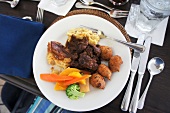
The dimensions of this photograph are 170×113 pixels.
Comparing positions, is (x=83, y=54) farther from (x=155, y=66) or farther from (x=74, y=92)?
(x=155, y=66)

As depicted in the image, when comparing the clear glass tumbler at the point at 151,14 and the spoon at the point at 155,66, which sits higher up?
the clear glass tumbler at the point at 151,14

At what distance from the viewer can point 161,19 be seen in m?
0.81

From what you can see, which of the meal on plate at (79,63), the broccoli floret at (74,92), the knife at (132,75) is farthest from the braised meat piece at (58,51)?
the knife at (132,75)

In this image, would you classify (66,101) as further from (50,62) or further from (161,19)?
(161,19)

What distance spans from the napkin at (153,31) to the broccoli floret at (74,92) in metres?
0.26

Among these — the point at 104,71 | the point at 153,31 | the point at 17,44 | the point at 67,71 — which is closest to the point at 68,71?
the point at 67,71

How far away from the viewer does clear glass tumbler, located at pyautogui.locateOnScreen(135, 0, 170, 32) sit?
0.78 meters

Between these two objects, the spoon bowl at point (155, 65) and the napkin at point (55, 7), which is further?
the napkin at point (55, 7)

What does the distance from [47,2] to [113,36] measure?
0.92ft

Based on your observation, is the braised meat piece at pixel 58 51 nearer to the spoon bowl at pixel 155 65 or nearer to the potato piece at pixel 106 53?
the potato piece at pixel 106 53

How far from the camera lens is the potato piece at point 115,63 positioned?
0.76 m

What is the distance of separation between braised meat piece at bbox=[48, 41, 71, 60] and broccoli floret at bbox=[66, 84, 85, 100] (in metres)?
0.10

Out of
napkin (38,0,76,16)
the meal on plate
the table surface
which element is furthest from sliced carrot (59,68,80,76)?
napkin (38,0,76,16)

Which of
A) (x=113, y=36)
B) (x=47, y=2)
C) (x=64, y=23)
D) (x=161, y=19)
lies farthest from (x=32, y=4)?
(x=161, y=19)
